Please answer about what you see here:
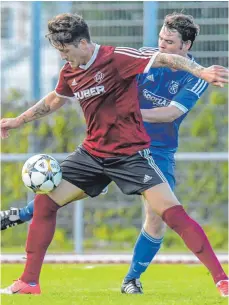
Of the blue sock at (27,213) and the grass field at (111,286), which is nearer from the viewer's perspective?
the grass field at (111,286)

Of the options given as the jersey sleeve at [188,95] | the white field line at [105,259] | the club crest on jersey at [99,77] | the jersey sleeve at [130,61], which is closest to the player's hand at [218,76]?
the jersey sleeve at [130,61]

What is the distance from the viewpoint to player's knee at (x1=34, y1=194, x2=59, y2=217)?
24.1ft

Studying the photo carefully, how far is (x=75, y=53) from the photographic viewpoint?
7.00m

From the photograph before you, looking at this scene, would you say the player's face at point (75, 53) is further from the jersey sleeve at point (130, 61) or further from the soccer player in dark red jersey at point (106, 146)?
the jersey sleeve at point (130, 61)

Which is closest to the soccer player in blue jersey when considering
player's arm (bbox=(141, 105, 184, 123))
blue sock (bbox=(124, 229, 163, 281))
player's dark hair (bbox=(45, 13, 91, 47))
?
blue sock (bbox=(124, 229, 163, 281))

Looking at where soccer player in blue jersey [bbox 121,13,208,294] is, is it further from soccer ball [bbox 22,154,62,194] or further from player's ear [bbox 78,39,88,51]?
player's ear [bbox 78,39,88,51]

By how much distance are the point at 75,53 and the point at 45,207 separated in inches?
43.2

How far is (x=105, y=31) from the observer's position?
48.0 feet

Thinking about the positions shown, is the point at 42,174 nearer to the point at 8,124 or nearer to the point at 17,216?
the point at 8,124

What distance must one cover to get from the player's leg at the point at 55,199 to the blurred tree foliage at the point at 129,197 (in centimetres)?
596

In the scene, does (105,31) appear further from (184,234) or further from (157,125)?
(184,234)

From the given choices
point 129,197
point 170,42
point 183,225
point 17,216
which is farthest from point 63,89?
point 129,197

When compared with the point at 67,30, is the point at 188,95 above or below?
below

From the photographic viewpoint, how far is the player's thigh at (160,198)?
22.9 ft
